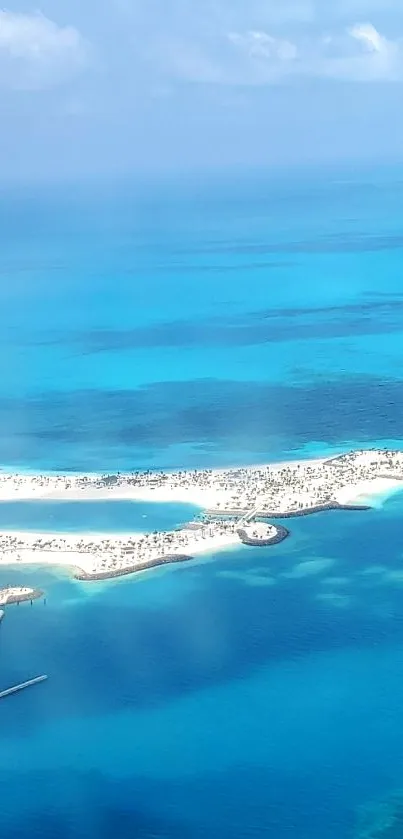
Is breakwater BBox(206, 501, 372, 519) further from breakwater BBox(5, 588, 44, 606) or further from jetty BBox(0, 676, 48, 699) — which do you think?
jetty BBox(0, 676, 48, 699)

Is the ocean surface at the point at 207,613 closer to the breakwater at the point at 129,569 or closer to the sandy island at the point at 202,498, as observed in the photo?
the breakwater at the point at 129,569

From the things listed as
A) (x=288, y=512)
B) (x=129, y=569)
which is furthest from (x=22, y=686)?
(x=288, y=512)

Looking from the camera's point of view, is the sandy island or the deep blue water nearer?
the sandy island

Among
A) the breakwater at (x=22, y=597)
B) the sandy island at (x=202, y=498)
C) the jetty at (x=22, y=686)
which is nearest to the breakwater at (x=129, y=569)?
the sandy island at (x=202, y=498)

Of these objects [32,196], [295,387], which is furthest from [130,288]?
[32,196]

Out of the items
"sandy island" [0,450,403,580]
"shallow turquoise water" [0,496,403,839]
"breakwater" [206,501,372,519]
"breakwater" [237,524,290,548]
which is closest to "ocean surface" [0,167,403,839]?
"shallow turquoise water" [0,496,403,839]
